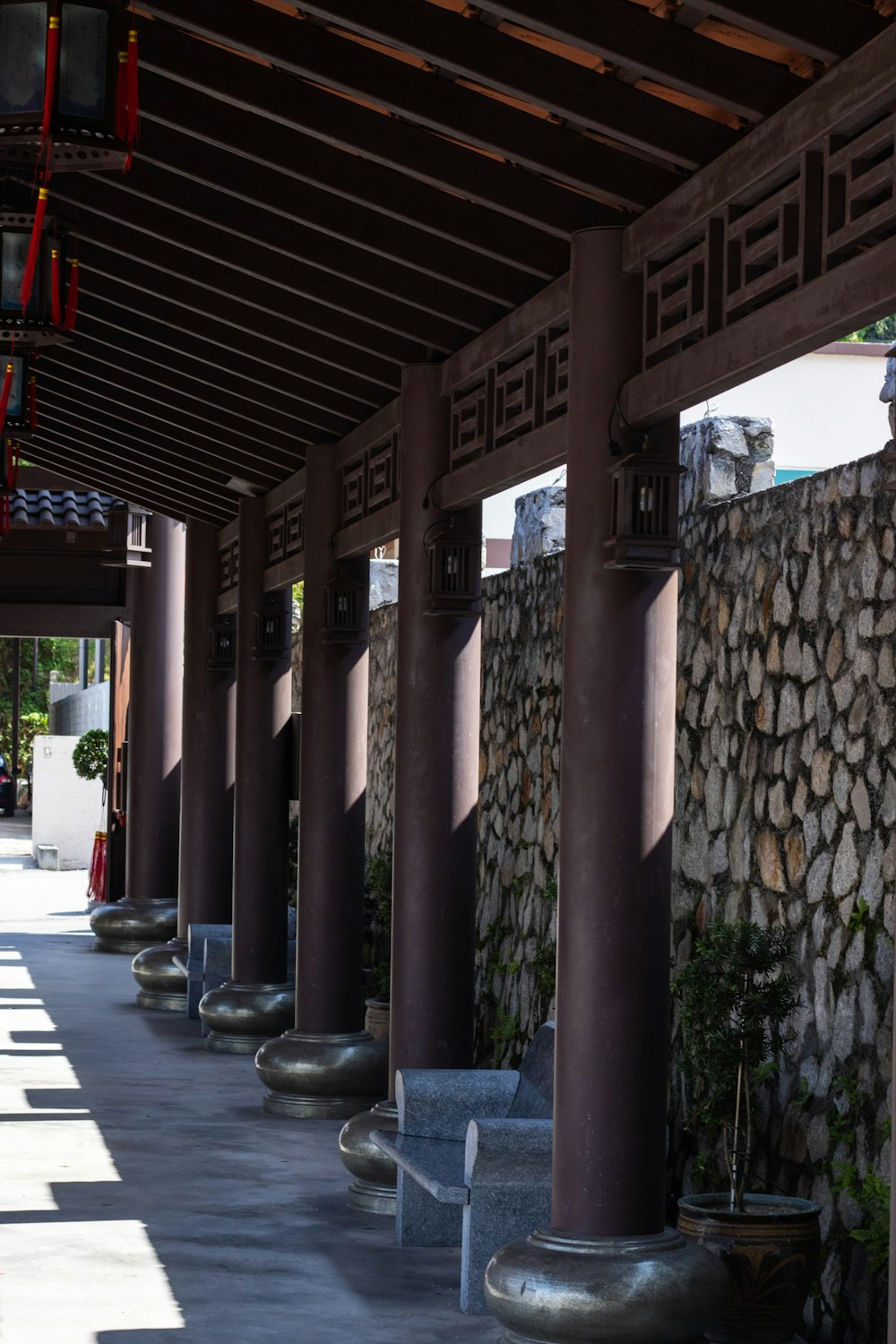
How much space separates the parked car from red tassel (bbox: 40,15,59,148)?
4172cm

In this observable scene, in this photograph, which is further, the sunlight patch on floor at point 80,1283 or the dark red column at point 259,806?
the dark red column at point 259,806

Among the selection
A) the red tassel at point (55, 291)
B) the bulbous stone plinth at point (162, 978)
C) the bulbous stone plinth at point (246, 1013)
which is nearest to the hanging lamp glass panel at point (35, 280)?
the red tassel at point (55, 291)

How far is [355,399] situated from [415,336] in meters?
1.34

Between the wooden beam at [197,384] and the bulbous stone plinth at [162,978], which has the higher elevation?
the wooden beam at [197,384]

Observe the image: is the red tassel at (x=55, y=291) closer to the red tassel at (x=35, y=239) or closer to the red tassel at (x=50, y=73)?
the red tassel at (x=35, y=239)

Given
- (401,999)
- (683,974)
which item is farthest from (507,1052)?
(683,974)

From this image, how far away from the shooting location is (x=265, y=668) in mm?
10898

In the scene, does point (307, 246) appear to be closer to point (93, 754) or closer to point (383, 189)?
point (383, 189)

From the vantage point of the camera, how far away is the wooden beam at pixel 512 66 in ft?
15.2

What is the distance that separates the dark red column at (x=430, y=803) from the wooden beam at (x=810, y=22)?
3.34 m

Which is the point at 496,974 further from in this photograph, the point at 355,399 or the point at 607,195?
the point at 607,195

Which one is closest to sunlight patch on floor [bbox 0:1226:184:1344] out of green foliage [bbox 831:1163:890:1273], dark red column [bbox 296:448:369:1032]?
A: dark red column [bbox 296:448:369:1032]

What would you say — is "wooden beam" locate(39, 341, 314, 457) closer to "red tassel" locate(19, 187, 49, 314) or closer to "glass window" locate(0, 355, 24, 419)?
"glass window" locate(0, 355, 24, 419)

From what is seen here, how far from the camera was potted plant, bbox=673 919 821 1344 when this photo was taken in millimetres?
5387
